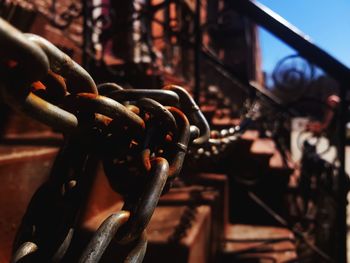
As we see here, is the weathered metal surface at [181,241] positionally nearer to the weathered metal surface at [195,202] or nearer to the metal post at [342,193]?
the weathered metal surface at [195,202]

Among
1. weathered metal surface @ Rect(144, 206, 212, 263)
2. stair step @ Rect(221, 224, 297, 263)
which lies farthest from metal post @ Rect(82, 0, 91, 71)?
stair step @ Rect(221, 224, 297, 263)

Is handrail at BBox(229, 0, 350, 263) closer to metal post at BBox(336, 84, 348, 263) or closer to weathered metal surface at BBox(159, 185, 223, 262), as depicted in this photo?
metal post at BBox(336, 84, 348, 263)

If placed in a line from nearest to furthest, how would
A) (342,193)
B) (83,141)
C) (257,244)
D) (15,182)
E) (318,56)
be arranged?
(83,141) → (15,182) → (318,56) → (342,193) → (257,244)

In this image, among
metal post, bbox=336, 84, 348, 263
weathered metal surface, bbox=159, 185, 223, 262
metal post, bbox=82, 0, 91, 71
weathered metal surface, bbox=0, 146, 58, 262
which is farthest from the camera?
metal post, bbox=82, 0, 91, 71

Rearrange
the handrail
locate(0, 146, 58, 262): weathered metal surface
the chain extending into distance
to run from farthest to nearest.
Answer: the handrail → locate(0, 146, 58, 262): weathered metal surface → the chain extending into distance

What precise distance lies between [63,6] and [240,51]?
540 inches

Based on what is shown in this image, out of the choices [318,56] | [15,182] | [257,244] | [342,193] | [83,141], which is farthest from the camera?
[257,244]

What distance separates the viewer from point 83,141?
1.61ft

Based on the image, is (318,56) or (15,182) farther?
(318,56)

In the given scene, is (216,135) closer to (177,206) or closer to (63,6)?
(177,206)

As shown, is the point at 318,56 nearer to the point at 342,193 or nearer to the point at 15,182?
the point at 342,193

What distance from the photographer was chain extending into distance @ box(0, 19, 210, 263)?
13.7 inches

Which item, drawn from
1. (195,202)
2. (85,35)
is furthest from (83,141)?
(85,35)

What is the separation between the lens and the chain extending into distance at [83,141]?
1.14 feet
